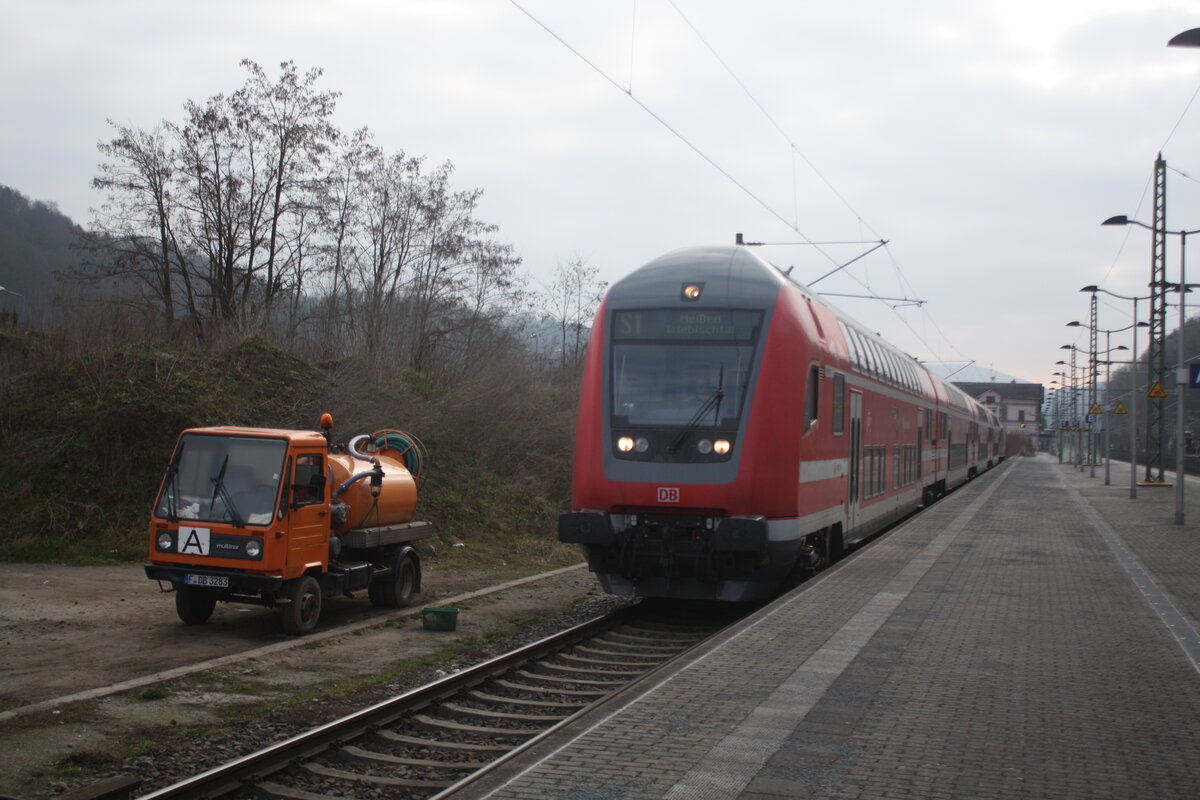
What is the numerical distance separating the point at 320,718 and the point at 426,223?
30.9m

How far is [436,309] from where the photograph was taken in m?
→ 37.1

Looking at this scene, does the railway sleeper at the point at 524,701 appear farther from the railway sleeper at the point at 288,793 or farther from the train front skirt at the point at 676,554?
the train front skirt at the point at 676,554

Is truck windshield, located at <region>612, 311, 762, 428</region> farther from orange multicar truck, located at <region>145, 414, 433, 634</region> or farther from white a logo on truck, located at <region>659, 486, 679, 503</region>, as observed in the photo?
orange multicar truck, located at <region>145, 414, 433, 634</region>

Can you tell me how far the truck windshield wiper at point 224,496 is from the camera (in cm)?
1083

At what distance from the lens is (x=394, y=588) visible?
1304 centimetres

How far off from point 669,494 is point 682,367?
1461 millimetres

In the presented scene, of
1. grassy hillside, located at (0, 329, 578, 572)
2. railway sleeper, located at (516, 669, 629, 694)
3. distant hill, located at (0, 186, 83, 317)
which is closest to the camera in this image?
railway sleeper, located at (516, 669, 629, 694)

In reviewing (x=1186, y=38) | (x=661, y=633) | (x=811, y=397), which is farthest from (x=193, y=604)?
(x=1186, y=38)

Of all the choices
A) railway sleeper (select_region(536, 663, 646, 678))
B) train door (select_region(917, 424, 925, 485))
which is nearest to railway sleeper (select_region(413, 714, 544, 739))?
railway sleeper (select_region(536, 663, 646, 678))

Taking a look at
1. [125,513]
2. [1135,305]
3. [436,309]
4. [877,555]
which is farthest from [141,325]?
[1135,305]

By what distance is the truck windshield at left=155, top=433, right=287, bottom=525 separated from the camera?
11.0 meters

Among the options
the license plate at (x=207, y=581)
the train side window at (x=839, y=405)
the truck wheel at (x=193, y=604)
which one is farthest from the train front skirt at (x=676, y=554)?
the truck wheel at (x=193, y=604)

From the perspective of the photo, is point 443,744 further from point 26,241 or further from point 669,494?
point 26,241

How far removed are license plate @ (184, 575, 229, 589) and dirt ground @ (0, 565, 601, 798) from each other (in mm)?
584
